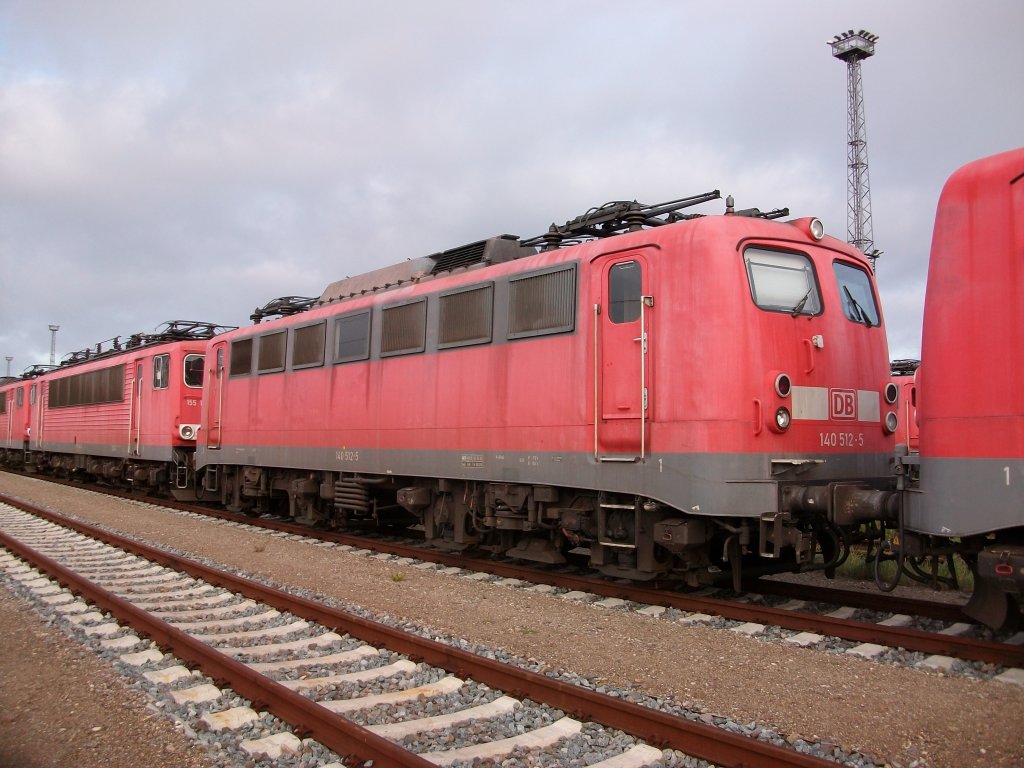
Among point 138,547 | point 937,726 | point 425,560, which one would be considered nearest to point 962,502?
point 937,726

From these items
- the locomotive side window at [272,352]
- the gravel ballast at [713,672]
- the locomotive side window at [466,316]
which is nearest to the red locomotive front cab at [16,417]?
the locomotive side window at [272,352]

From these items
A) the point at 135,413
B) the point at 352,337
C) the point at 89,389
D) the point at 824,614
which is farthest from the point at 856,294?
the point at 89,389

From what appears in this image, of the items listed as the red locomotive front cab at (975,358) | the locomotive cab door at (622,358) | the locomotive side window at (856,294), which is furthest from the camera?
the locomotive side window at (856,294)

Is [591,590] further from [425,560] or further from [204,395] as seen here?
[204,395]

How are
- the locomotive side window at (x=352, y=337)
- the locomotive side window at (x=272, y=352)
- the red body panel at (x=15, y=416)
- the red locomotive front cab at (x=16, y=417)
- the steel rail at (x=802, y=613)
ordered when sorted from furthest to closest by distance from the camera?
the red body panel at (x=15, y=416), the red locomotive front cab at (x=16, y=417), the locomotive side window at (x=272, y=352), the locomotive side window at (x=352, y=337), the steel rail at (x=802, y=613)

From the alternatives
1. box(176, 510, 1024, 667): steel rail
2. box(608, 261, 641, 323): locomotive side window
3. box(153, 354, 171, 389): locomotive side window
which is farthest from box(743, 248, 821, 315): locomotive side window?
box(153, 354, 171, 389): locomotive side window

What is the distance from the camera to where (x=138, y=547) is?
1120 cm

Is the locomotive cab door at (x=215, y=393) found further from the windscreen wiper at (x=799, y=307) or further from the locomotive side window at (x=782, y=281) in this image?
the windscreen wiper at (x=799, y=307)

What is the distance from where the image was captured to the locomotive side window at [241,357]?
14906 mm

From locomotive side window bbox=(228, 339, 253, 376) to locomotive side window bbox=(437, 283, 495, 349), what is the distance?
5.96 metres

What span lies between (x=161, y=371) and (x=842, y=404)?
53.2 ft

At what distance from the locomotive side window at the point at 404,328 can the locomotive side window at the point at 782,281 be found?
461 centimetres

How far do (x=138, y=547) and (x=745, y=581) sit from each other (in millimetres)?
8043

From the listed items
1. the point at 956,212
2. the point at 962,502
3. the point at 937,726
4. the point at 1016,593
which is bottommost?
the point at 937,726
